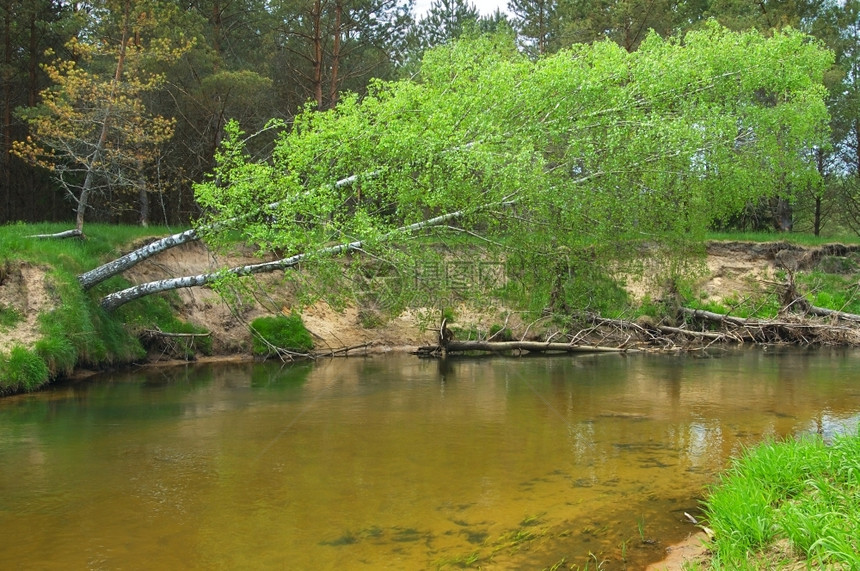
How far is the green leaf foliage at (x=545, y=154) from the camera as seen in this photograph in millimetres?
14148

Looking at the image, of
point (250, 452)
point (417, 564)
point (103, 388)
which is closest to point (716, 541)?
point (417, 564)

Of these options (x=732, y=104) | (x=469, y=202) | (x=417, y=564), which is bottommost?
(x=417, y=564)

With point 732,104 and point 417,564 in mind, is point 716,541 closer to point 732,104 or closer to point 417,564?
point 417,564

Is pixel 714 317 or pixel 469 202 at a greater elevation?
pixel 469 202

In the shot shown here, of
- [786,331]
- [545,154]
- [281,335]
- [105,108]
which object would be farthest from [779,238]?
[105,108]

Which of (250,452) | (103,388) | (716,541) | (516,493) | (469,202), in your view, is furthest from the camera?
(469,202)

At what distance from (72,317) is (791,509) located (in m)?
14.0

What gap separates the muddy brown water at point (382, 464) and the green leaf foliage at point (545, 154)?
3.40 metres

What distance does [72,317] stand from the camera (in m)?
14.7

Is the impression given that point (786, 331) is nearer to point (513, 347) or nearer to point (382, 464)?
point (513, 347)

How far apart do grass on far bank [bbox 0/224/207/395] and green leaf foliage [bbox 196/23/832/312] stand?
3.53 metres

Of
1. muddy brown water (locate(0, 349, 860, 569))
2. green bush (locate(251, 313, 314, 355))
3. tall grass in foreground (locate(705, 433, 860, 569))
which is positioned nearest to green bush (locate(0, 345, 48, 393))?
muddy brown water (locate(0, 349, 860, 569))

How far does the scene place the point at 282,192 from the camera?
14297 millimetres

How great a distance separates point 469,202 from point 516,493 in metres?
9.07
